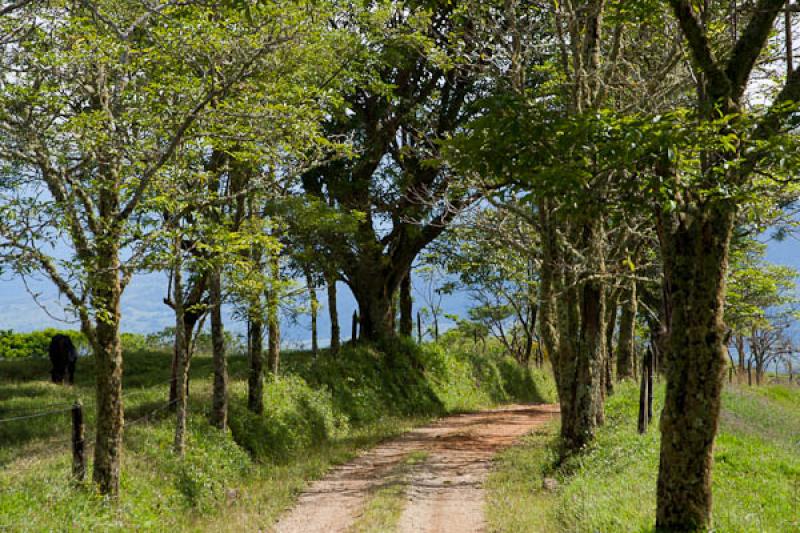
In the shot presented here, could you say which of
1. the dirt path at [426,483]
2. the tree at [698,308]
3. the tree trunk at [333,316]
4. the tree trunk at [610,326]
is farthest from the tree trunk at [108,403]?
the tree trunk at [610,326]

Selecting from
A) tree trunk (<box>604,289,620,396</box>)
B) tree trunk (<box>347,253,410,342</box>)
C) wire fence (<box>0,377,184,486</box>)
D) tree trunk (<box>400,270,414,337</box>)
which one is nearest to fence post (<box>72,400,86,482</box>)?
wire fence (<box>0,377,184,486</box>)

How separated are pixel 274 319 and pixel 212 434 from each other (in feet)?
10.5

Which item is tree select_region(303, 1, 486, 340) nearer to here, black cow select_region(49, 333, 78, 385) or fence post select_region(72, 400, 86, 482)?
black cow select_region(49, 333, 78, 385)

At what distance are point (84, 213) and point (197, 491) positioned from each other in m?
6.16

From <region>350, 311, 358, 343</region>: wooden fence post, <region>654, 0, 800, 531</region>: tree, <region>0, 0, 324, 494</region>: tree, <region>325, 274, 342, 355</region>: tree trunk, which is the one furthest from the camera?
<region>350, 311, 358, 343</region>: wooden fence post

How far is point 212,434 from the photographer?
15961mm

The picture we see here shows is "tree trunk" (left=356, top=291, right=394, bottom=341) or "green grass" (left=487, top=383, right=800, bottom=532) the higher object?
"tree trunk" (left=356, top=291, right=394, bottom=341)

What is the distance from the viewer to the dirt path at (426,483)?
1188 cm

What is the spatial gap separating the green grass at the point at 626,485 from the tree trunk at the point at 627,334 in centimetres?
664

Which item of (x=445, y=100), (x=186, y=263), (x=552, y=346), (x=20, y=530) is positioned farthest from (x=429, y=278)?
(x=20, y=530)

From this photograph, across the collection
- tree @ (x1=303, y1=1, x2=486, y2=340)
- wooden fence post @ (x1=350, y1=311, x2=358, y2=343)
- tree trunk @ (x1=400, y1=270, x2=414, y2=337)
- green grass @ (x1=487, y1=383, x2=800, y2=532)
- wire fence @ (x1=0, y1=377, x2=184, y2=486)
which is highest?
tree @ (x1=303, y1=1, x2=486, y2=340)

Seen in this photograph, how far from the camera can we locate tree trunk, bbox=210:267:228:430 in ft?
52.4

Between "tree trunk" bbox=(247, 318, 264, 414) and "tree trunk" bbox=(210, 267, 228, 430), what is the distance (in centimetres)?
Answer: 157

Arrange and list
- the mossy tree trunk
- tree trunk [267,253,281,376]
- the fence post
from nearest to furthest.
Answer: the fence post
tree trunk [267,253,281,376]
the mossy tree trunk
